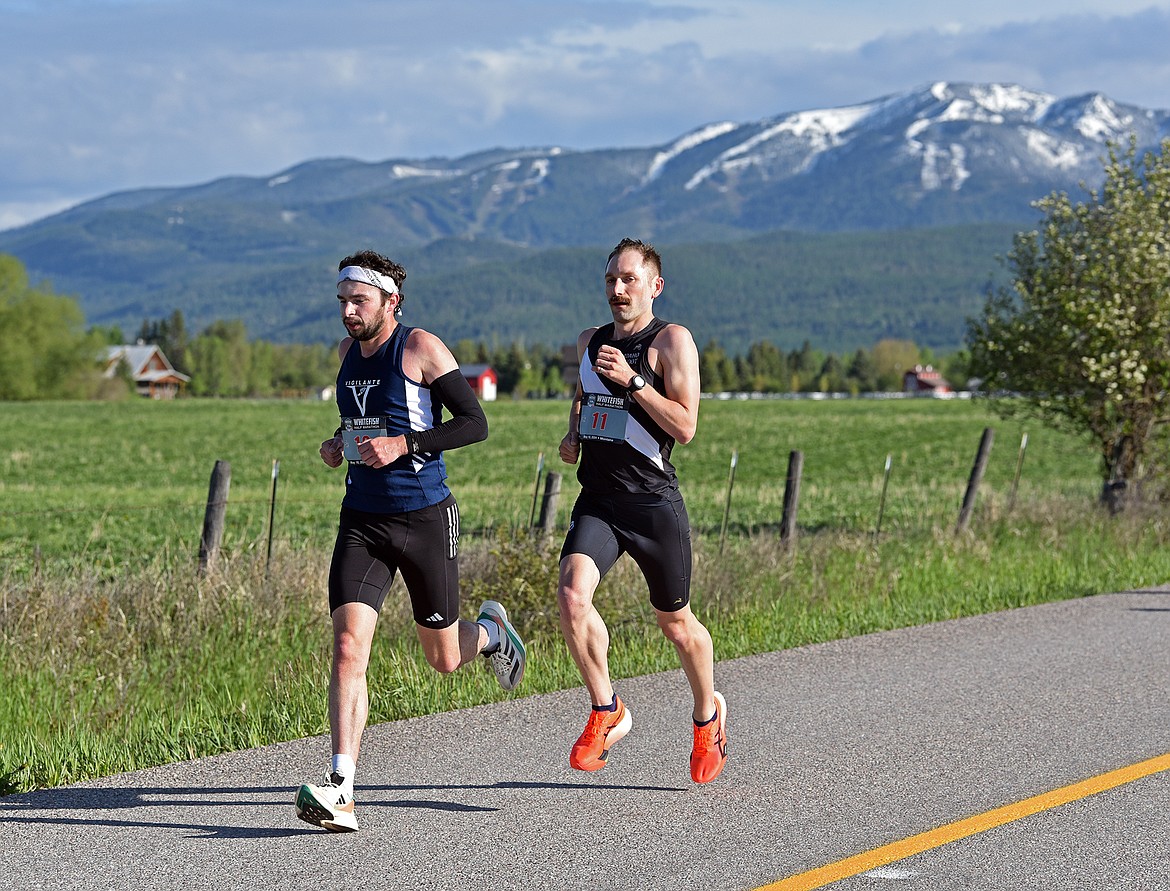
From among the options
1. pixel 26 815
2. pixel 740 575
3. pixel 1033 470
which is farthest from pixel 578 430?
pixel 1033 470

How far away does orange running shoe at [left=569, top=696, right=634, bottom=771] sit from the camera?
5.92 metres

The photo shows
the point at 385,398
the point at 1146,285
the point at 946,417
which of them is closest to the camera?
the point at 385,398

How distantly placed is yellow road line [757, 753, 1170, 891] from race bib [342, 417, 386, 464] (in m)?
2.22

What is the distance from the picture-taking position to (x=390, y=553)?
5.77m

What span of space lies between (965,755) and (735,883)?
1.97m

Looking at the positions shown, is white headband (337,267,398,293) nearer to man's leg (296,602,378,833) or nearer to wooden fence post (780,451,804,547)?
man's leg (296,602,378,833)

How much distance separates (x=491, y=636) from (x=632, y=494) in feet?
3.57

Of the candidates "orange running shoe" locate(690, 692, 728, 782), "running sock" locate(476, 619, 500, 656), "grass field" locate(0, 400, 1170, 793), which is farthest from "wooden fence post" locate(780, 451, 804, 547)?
"orange running shoe" locate(690, 692, 728, 782)

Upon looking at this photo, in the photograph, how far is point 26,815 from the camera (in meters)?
5.37

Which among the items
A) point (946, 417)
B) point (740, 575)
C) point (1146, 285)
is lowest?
point (946, 417)

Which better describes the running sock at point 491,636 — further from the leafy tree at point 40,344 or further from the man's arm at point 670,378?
the leafy tree at point 40,344

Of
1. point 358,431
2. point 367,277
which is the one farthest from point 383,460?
point 367,277

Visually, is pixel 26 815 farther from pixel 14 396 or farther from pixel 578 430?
pixel 14 396

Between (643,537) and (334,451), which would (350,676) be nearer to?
(334,451)
